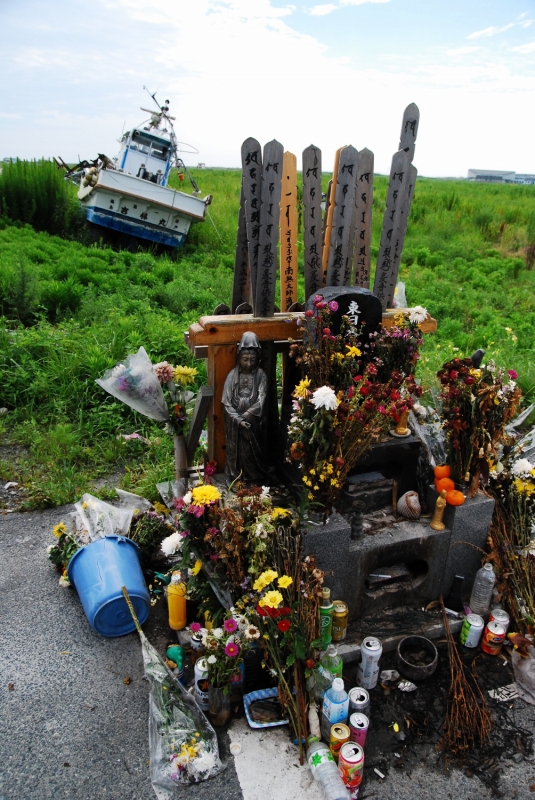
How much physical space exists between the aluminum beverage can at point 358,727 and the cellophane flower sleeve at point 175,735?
2.45 feet

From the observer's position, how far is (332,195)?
4438mm

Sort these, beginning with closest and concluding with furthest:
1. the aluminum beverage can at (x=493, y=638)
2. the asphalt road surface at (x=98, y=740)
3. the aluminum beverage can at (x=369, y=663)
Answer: the asphalt road surface at (x=98, y=740) → the aluminum beverage can at (x=369, y=663) → the aluminum beverage can at (x=493, y=638)

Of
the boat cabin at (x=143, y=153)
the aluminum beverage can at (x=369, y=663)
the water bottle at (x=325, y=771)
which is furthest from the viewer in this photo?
the boat cabin at (x=143, y=153)

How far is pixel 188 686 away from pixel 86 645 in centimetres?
82

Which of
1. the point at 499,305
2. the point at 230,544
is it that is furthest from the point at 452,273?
the point at 230,544

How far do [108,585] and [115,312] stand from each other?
581cm

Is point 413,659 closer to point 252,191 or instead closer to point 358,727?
point 358,727

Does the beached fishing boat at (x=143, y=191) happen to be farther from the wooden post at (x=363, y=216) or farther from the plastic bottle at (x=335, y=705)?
the plastic bottle at (x=335, y=705)

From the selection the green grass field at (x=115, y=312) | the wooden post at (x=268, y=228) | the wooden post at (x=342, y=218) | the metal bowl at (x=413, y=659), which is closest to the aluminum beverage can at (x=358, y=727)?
the metal bowl at (x=413, y=659)

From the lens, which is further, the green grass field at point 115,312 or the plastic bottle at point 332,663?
the green grass field at point 115,312

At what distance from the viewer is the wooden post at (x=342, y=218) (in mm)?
4246

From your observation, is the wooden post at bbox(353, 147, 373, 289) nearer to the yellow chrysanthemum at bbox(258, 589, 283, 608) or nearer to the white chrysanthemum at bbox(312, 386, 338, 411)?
the white chrysanthemum at bbox(312, 386, 338, 411)

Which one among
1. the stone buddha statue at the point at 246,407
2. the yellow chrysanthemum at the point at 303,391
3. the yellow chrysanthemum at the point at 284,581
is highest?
the yellow chrysanthemum at the point at 303,391

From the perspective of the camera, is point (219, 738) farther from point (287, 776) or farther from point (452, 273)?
point (452, 273)
